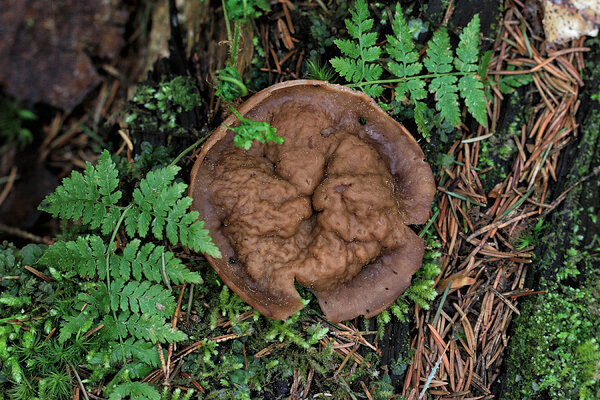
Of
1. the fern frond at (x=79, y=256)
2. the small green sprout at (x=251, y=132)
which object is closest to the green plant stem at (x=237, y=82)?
the small green sprout at (x=251, y=132)

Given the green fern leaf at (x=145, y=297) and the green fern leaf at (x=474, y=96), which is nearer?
the green fern leaf at (x=145, y=297)

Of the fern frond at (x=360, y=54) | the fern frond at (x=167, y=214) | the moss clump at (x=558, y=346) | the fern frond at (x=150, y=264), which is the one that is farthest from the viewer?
the fern frond at (x=360, y=54)

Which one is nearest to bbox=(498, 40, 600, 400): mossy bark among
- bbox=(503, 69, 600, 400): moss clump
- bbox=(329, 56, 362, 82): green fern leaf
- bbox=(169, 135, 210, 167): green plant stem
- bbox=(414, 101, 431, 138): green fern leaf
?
bbox=(503, 69, 600, 400): moss clump

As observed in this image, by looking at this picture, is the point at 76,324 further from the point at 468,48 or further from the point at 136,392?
the point at 468,48

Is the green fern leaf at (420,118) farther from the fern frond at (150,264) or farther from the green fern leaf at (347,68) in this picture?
the fern frond at (150,264)

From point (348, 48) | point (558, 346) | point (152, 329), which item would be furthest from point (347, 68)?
point (558, 346)

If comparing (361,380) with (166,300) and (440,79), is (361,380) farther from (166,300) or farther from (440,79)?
(440,79)
